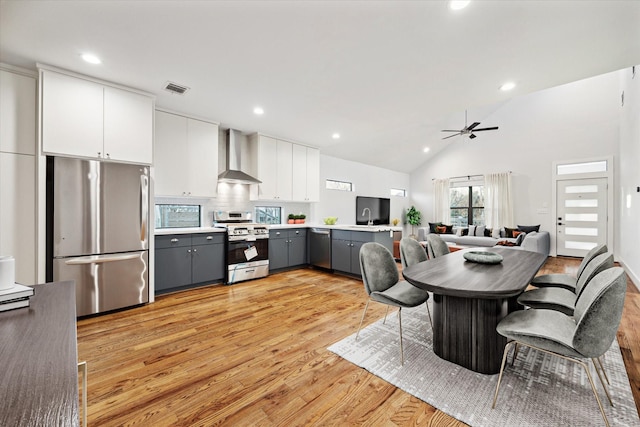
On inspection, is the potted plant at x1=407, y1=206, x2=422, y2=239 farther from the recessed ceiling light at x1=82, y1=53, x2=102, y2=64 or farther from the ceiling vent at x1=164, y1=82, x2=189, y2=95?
the recessed ceiling light at x1=82, y1=53, x2=102, y2=64

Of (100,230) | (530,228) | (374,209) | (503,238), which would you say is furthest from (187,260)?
(530,228)

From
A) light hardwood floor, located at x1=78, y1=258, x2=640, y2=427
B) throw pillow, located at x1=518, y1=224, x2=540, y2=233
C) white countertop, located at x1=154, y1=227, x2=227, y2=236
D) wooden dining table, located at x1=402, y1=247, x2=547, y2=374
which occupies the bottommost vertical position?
light hardwood floor, located at x1=78, y1=258, x2=640, y2=427

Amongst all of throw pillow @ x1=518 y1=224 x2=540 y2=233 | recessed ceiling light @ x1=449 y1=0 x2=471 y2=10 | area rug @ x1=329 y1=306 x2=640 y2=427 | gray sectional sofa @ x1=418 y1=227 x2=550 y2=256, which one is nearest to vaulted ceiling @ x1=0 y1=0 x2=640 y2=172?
recessed ceiling light @ x1=449 y1=0 x2=471 y2=10

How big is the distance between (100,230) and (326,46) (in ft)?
9.92

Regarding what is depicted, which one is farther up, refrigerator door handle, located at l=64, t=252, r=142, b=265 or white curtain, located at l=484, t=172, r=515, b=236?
white curtain, located at l=484, t=172, r=515, b=236

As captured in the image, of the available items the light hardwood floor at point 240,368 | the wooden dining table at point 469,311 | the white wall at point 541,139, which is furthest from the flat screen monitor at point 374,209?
the wooden dining table at point 469,311

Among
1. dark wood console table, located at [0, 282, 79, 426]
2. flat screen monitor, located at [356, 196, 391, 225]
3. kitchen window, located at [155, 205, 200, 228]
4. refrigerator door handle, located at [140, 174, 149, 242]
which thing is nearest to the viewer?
dark wood console table, located at [0, 282, 79, 426]

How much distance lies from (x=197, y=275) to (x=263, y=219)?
177 cm

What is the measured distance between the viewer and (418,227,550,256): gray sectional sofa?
5.64 m

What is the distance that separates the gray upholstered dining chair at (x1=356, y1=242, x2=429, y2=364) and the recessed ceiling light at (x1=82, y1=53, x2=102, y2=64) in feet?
9.99

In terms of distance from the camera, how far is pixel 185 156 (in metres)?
4.03

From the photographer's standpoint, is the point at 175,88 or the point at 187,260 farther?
the point at 187,260

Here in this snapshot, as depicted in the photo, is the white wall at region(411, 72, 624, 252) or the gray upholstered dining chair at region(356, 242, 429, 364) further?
the white wall at region(411, 72, 624, 252)

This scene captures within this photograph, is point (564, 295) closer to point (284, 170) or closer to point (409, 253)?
point (409, 253)
